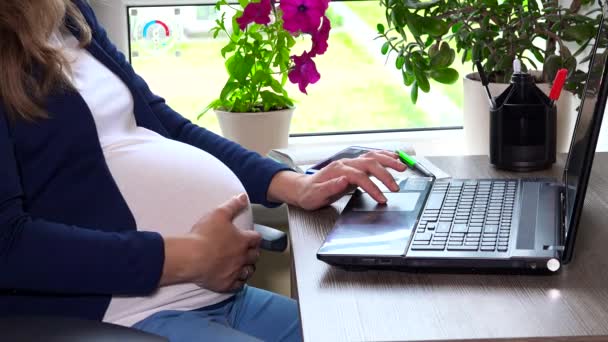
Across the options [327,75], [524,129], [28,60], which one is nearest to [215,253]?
[28,60]

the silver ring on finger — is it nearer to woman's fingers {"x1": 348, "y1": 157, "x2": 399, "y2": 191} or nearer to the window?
woman's fingers {"x1": 348, "y1": 157, "x2": 399, "y2": 191}

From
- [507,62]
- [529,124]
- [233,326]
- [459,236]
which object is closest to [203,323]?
[233,326]

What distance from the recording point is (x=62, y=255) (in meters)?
1.14

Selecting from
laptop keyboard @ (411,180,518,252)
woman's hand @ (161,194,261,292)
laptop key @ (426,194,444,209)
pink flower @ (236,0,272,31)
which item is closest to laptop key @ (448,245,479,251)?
laptop keyboard @ (411,180,518,252)

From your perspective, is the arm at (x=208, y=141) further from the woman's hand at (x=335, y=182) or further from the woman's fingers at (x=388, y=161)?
the woman's fingers at (x=388, y=161)

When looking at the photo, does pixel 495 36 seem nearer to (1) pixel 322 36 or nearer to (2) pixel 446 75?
(2) pixel 446 75

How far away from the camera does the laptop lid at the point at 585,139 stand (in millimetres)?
1087

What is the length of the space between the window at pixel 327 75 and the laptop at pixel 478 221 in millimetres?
1045

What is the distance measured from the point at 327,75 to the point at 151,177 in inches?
66.9

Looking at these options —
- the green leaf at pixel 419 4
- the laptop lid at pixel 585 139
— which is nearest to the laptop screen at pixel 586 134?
the laptop lid at pixel 585 139

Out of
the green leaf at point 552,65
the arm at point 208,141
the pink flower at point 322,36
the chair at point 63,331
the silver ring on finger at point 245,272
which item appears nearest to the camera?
the chair at point 63,331

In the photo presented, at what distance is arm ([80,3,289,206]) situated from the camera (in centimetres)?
157

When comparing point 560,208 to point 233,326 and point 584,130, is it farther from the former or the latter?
point 233,326

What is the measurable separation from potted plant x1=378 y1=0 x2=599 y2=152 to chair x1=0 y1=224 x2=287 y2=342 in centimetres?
119
